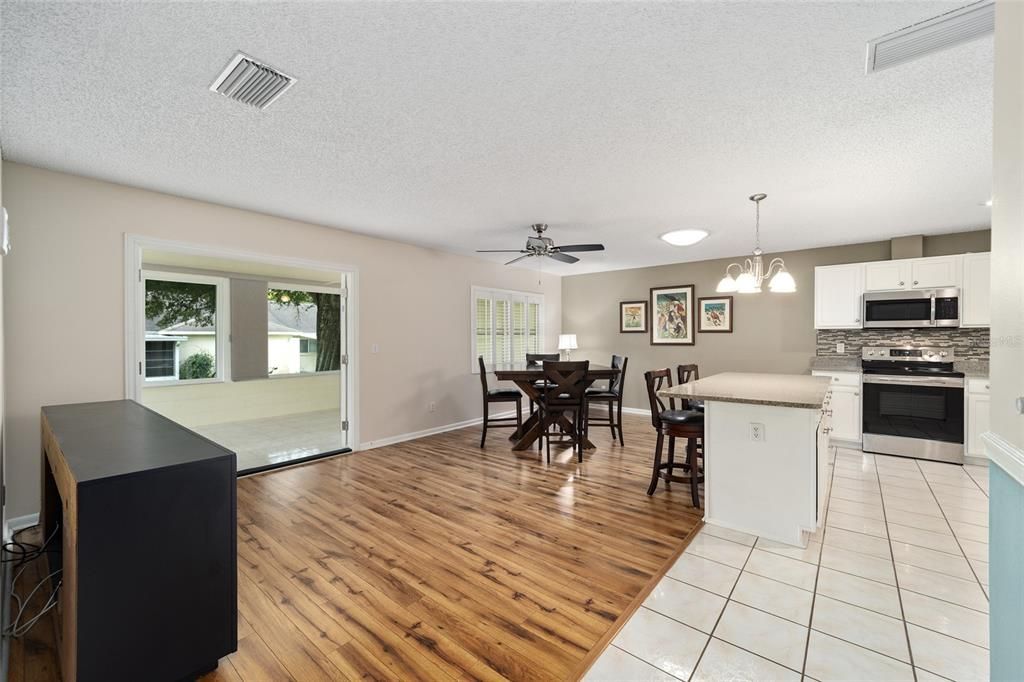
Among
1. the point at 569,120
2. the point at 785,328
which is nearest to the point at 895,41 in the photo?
the point at 569,120

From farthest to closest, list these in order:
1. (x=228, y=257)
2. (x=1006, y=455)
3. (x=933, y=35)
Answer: (x=228, y=257) < (x=933, y=35) < (x=1006, y=455)

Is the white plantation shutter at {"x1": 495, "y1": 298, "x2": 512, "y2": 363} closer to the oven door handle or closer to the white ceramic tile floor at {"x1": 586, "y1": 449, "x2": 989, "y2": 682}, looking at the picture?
the white ceramic tile floor at {"x1": 586, "y1": 449, "x2": 989, "y2": 682}

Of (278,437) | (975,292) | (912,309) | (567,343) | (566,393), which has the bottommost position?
(278,437)

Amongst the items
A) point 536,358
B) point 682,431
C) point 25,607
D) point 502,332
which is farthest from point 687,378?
point 25,607

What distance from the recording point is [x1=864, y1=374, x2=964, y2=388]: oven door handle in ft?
13.5

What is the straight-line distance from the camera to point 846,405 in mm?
4699

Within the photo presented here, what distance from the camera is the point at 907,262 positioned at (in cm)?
455

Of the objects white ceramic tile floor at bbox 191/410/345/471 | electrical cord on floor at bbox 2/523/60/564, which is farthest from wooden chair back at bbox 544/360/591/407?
electrical cord on floor at bbox 2/523/60/564

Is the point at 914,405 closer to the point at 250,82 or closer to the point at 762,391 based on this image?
the point at 762,391

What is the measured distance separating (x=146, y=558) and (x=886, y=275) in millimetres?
6260

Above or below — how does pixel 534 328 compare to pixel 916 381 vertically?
above

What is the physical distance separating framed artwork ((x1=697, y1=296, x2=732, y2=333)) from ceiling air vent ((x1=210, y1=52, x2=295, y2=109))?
575 cm

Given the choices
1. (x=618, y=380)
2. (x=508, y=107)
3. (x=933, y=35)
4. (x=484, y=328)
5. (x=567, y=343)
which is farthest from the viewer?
(x=567, y=343)

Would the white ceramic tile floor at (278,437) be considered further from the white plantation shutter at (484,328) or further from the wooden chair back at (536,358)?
the wooden chair back at (536,358)
